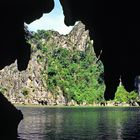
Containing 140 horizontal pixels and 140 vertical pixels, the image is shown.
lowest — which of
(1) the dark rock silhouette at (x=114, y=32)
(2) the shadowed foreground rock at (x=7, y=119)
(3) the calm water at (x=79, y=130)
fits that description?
(3) the calm water at (x=79, y=130)

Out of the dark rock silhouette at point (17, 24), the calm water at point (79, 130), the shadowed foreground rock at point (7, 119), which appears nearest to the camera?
the dark rock silhouette at point (17, 24)

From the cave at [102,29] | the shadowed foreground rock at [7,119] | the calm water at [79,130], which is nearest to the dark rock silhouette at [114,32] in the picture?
the cave at [102,29]

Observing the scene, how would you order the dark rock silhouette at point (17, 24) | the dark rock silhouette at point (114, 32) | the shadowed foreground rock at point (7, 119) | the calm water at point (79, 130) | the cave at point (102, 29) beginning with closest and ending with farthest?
the dark rock silhouette at point (114, 32), the cave at point (102, 29), the dark rock silhouette at point (17, 24), the shadowed foreground rock at point (7, 119), the calm water at point (79, 130)

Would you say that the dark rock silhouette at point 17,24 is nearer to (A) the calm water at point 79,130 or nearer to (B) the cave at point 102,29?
(B) the cave at point 102,29

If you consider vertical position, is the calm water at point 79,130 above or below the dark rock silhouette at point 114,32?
below

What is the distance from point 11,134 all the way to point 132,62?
28057 mm

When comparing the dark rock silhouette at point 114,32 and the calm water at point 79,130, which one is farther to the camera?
the calm water at point 79,130

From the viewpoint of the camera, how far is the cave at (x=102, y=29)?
91.5 ft

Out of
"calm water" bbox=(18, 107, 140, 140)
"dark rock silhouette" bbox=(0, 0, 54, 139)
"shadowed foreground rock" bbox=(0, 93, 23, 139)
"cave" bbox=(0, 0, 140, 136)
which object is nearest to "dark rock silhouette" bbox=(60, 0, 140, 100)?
"cave" bbox=(0, 0, 140, 136)

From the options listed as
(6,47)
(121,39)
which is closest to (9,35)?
(6,47)

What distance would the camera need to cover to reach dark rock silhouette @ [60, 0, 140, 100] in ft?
90.6

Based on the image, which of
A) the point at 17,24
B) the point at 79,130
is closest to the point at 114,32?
the point at 17,24

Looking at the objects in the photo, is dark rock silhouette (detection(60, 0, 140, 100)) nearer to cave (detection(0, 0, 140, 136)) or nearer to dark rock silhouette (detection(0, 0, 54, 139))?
cave (detection(0, 0, 140, 136))

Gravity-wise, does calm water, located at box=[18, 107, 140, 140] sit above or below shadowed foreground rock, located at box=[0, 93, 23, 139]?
below
